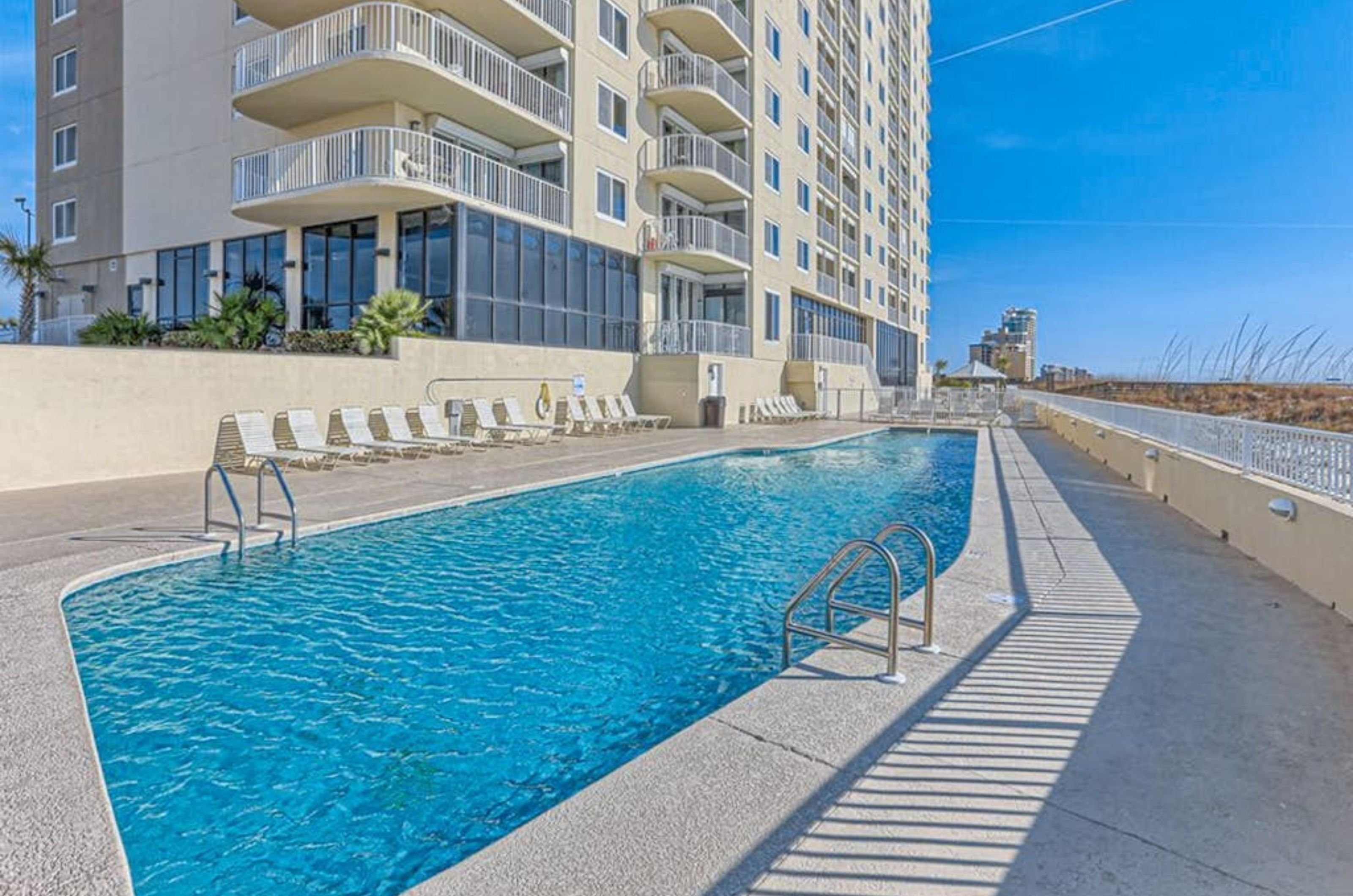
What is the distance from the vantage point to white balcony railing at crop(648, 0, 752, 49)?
72.8 feet

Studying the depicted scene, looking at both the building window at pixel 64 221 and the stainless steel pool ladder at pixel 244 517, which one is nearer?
the stainless steel pool ladder at pixel 244 517

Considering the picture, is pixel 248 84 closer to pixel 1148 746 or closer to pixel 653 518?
pixel 653 518

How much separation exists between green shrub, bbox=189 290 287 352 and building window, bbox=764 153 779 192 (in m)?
16.9

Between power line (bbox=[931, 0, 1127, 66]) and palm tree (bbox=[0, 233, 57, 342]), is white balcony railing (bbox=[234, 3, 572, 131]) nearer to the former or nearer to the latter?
palm tree (bbox=[0, 233, 57, 342])

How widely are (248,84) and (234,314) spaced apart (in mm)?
4974

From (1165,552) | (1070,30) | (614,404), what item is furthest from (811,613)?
(1070,30)

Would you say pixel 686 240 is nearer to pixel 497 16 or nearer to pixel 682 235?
pixel 682 235

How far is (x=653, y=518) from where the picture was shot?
369 inches

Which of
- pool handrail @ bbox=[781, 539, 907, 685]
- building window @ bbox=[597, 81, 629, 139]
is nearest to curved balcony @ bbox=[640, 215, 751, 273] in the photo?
building window @ bbox=[597, 81, 629, 139]

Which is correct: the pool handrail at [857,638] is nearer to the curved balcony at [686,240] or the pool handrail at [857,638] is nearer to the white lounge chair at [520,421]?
the white lounge chair at [520,421]

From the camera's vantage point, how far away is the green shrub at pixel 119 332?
58.0 feet

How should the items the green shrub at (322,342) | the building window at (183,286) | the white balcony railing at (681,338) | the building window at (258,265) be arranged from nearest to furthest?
the green shrub at (322,342) < the building window at (258,265) < the building window at (183,286) < the white balcony railing at (681,338)

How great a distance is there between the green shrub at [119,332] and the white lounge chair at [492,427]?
8847 mm

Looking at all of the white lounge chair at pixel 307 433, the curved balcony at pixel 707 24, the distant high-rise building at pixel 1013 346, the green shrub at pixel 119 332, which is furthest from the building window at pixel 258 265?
the distant high-rise building at pixel 1013 346
